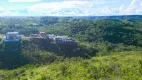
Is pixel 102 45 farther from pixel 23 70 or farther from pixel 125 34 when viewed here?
pixel 23 70

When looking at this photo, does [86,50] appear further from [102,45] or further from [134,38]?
[134,38]

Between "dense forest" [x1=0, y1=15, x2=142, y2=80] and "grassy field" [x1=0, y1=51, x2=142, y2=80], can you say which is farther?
"dense forest" [x1=0, y1=15, x2=142, y2=80]

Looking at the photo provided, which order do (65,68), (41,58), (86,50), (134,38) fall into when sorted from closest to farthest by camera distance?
(65,68) < (41,58) < (86,50) < (134,38)

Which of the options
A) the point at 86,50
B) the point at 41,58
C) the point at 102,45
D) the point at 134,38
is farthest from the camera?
the point at 134,38

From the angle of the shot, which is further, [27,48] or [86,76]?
[27,48]

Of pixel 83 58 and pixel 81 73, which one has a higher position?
pixel 81 73

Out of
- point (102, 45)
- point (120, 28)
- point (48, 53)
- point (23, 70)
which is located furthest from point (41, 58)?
point (120, 28)

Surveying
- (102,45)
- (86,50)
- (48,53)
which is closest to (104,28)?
(102,45)

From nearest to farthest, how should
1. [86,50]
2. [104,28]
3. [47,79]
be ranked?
[47,79]
[86,50]
[104,28]

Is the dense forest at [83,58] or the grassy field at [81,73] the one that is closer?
the grassy field at [81,73]

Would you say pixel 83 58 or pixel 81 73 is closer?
pixel 81 73
